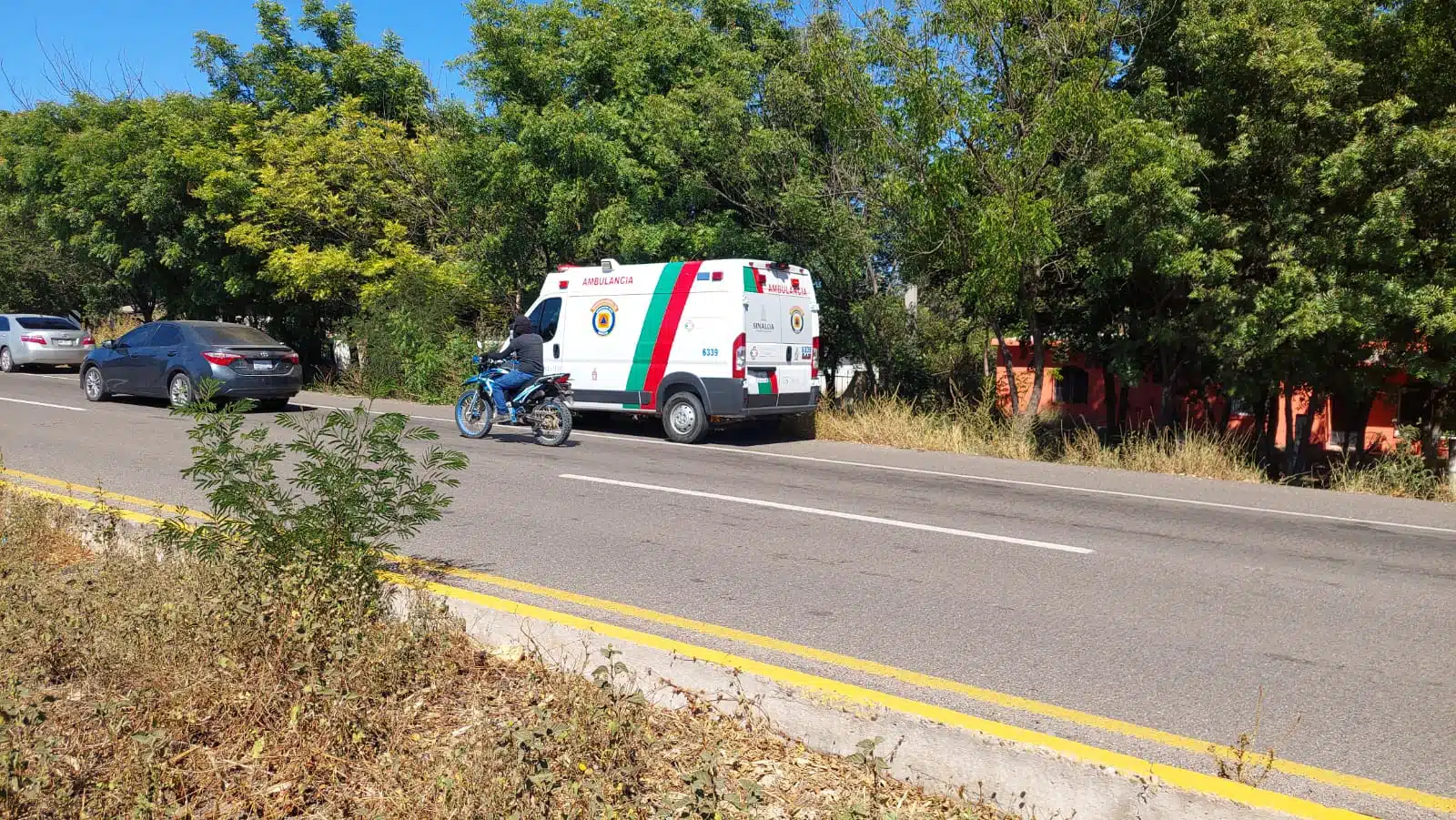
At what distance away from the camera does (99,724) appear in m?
3.76

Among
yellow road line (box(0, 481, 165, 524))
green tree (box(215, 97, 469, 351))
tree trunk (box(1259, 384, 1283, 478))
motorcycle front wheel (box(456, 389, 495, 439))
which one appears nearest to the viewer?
yellow road line (box(0, 481, 165, 524))

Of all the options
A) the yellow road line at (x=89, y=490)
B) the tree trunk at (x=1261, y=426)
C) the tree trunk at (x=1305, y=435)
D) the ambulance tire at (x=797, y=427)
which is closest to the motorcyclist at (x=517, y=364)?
the ambulance tire at (x=797, y=427)

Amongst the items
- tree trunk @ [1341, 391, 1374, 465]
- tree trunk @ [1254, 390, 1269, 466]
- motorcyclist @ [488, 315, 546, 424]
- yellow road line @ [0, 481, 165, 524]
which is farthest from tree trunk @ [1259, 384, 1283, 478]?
yellow road line @ [0, 481, 165, 524]

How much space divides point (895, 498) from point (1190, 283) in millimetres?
7676

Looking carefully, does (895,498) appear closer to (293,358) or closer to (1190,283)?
(1190,283)

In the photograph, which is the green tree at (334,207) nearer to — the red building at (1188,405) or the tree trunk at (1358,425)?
the red building at (1188,405)

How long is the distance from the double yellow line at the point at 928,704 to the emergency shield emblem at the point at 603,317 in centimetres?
881

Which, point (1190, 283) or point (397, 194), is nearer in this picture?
point (1190, 283)

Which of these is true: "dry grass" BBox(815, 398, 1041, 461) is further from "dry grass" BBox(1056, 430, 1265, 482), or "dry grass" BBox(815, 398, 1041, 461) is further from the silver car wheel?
the silver car wheel

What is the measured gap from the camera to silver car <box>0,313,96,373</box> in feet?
89.2

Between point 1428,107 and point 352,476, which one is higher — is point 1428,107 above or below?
above

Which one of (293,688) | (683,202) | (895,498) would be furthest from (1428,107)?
(293,688)

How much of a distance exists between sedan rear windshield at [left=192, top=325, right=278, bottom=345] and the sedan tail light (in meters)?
0.28

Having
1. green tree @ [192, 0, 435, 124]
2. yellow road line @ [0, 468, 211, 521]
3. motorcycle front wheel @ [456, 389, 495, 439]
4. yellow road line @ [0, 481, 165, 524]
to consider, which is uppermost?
green tree @ [192, 0, 435, 124]
